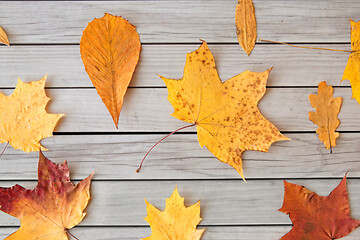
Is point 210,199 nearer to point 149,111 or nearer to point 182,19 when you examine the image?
point 149,111

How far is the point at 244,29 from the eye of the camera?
33.2 inches

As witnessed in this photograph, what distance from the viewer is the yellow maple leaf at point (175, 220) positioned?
0.80 meters

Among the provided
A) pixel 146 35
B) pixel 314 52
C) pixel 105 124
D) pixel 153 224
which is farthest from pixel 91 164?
pixel 314 52

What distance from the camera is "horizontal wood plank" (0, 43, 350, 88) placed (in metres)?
0.84

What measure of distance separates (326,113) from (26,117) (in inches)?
28.8

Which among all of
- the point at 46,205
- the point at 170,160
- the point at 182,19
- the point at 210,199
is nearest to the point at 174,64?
the point at 182,19

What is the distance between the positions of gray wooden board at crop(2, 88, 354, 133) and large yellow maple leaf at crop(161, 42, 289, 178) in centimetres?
4

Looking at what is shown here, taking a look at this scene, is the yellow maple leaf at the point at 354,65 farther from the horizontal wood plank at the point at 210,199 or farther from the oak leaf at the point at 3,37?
the oak leaf at the point at 3,37

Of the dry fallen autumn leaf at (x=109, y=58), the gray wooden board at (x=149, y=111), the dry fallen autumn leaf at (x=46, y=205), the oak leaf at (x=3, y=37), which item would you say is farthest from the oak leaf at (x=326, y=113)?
the oak leaf at (x=3, y=37)

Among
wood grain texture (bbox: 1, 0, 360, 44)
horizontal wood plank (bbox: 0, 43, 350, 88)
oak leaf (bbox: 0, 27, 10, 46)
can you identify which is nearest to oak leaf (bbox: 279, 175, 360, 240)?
horizontal wood plank (bbox: 0, 43, 350, 88)

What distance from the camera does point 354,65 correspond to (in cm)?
83

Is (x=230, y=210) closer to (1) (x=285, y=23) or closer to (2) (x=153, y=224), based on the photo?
(2) (x=153, y=224)

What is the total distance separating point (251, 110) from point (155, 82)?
24 centimetres

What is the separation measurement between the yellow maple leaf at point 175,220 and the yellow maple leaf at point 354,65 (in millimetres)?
478
